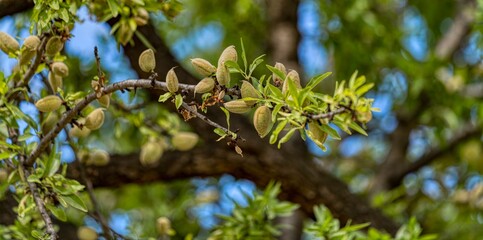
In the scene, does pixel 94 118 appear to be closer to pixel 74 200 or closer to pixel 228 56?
pixel 74 200

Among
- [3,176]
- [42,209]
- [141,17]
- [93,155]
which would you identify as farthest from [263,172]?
[42,209]

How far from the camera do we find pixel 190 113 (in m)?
0.80

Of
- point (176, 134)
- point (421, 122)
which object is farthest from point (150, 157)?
point (421, 122)

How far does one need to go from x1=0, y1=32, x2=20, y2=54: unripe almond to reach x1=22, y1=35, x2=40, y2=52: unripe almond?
2 centimetres

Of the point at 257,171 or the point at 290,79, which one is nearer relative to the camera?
the point at 290,79

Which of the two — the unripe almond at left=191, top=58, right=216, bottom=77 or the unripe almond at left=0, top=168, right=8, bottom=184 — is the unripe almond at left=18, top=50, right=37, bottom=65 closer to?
the unripe almond at left=0, top=168, right=8, bottom=184

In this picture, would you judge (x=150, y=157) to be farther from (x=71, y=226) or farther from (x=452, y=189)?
(x=452, y=189)

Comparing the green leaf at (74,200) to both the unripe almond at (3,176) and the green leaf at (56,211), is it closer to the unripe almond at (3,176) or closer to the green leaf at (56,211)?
the green leaf at (56,211)

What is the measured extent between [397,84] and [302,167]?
0.65 meters

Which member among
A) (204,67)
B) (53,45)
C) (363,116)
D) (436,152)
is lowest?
(363,116)

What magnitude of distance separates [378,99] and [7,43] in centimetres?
145

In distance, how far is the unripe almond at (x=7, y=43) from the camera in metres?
0.96

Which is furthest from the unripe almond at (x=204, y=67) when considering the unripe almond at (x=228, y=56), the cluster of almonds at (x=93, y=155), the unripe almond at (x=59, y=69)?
the cluster of almonds at (x=93, y=155)

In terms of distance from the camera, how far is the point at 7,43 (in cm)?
96
